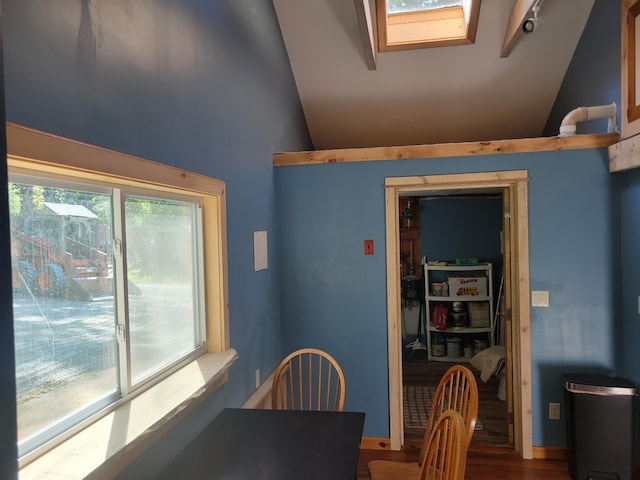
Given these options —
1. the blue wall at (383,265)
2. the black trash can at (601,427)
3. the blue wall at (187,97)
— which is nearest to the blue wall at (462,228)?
the blue wall at (383,265)

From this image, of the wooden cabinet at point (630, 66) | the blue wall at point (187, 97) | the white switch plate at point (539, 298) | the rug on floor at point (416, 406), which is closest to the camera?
the blue wall at point (187, 97)

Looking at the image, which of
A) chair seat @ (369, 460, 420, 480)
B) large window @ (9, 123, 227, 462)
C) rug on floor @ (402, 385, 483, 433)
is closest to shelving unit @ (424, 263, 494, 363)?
rug on floor @ (402, 385, 483, 433)

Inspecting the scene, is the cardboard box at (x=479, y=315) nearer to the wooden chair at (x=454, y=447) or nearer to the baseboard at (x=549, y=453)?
the baseboard at (x=549, y=453)

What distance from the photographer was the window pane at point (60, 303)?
1175 millimetres

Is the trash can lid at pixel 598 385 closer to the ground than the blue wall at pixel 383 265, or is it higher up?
closer to the ground

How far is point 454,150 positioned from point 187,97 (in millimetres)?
1867

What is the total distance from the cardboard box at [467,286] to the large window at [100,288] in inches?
149

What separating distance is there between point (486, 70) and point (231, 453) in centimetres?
332

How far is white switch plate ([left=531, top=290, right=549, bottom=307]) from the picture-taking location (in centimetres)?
294

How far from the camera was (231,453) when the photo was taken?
5.56 feet

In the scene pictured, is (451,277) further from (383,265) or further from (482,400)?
(383,265)

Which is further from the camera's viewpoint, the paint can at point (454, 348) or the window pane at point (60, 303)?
the paint can at point (454, 348)

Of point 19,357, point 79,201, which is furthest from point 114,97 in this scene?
point 19,357

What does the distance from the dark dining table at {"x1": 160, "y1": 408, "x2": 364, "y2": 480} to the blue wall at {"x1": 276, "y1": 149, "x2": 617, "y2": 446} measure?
1204 millimetres
